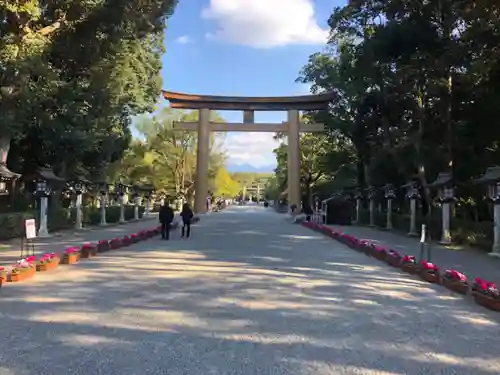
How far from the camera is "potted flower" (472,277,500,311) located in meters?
8.05

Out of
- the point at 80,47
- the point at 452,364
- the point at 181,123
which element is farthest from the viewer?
the point at 181,123

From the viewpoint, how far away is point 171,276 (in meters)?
10.8

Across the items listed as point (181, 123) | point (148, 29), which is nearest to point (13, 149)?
point (148, 29)

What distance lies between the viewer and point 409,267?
12.1m

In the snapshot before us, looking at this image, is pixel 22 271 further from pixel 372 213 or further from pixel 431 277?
pixel 372 213

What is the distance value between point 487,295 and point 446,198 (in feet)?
43.3

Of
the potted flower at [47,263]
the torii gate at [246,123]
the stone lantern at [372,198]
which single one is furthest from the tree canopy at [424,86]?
the torii gate at [246,123]

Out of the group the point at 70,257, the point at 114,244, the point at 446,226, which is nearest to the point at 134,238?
the point at 114,244

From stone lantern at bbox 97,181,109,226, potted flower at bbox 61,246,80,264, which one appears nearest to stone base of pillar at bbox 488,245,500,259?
potted flower at bbox 61,246,80,264

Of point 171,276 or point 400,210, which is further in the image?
point 400,210

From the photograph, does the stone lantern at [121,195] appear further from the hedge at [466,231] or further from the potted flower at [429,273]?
the potted flower at [429,273]

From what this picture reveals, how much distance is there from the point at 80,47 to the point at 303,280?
49.6ft

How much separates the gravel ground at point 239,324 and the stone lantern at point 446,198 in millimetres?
8934

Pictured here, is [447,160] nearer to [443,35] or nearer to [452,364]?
[443,35]
